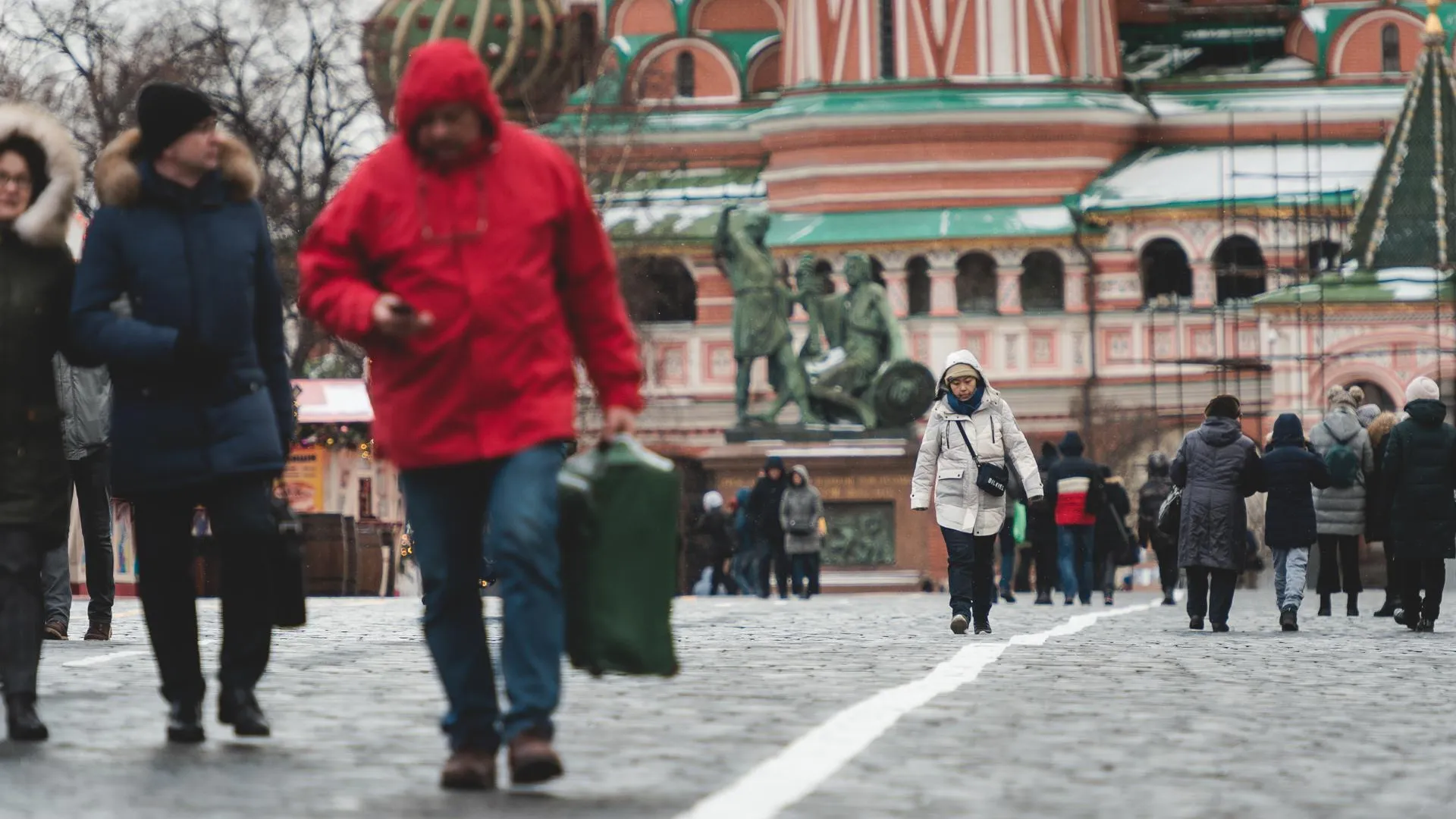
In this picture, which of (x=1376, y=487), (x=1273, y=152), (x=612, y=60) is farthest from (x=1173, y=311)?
(x=1376, y=487)

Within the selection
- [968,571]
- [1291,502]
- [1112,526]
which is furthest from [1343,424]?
[1112,526]

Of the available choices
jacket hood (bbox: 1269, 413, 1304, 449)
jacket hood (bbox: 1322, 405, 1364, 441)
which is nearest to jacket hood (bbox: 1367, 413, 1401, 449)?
jacket hood (bbox: 1322, 405, 1364, 441)

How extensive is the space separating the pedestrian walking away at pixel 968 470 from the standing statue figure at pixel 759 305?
28.7m

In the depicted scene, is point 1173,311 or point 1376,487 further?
point 1173,311

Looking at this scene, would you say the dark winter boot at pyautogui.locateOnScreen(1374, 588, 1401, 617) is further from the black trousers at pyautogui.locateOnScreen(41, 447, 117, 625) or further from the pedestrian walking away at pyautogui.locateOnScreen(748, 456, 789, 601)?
the pedestrian walking away at pyautogui.locateOnScreen(748, 456, 789, 601)

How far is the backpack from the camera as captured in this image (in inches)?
932

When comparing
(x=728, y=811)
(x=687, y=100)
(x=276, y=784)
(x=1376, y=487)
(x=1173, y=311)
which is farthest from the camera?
(x=687, y=100)

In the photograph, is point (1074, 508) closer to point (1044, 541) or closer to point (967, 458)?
point (1044, 541)

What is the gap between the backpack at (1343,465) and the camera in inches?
932

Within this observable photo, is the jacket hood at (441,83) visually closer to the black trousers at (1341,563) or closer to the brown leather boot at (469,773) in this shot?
the brown leather boot at (469,773)

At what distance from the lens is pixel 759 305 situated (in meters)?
48.9

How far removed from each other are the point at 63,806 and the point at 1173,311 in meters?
60.1

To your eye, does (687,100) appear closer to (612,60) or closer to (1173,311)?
(612,60)

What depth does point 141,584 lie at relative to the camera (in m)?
9.95
